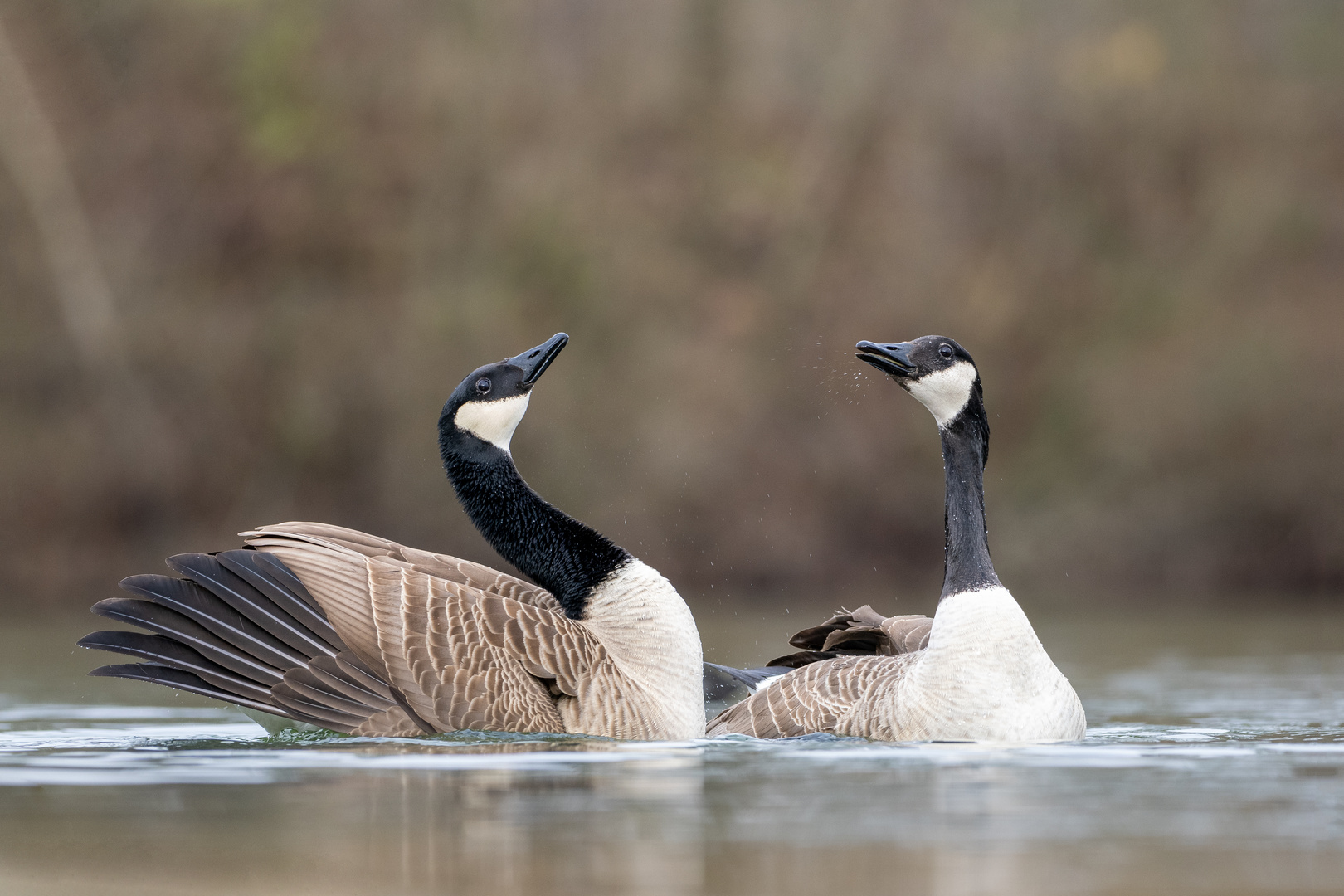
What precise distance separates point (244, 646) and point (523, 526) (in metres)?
1.85

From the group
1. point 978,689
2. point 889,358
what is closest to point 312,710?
point 978,689

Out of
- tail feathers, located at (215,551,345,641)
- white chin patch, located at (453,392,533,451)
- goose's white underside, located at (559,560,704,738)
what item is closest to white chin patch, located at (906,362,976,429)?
goose's white underside, located at (559,560,704,738)

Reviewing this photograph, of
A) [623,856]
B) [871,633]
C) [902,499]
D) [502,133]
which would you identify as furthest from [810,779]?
[502,133]

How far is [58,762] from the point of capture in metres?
7.03

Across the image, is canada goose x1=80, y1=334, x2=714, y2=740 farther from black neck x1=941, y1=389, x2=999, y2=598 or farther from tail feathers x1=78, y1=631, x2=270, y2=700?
black neck x1=941, y1=389, x2=999, y2=598

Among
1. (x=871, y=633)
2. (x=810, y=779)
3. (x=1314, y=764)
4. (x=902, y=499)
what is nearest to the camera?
(x=810, y=779)

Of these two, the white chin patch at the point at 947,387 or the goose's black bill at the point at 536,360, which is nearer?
the white chin patch at the point at 947,387

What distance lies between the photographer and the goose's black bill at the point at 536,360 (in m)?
8.94

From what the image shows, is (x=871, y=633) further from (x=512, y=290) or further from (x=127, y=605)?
(x=512, y=290)

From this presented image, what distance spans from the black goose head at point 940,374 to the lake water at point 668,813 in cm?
174

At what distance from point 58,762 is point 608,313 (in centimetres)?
1856

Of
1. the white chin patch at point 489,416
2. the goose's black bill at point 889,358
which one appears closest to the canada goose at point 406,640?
the white chin patch at point 489,416

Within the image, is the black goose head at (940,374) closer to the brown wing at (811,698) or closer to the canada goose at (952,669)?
the canada goose at (952,669)

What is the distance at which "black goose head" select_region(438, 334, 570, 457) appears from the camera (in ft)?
29.0
